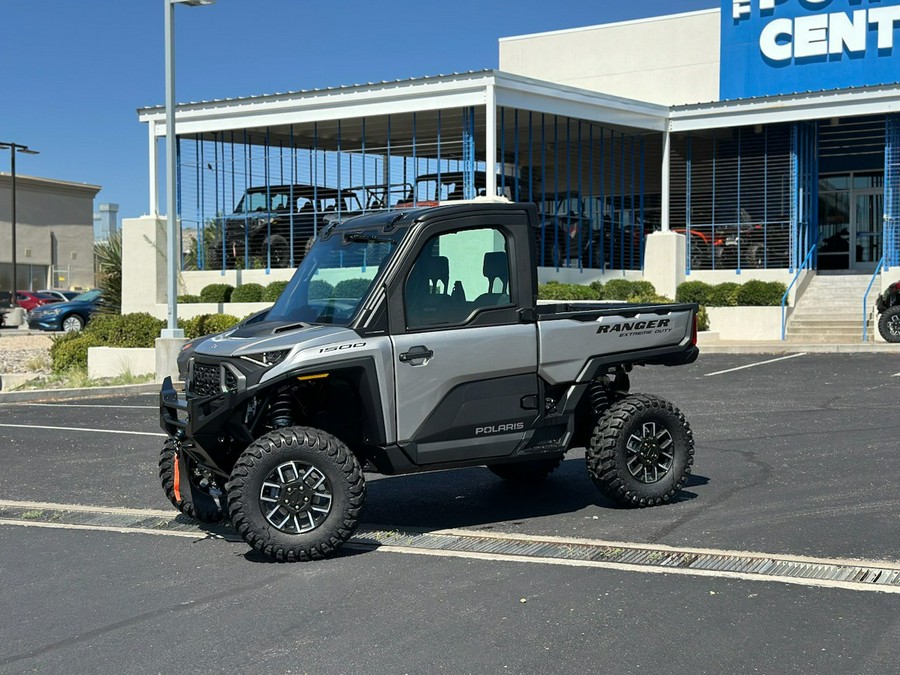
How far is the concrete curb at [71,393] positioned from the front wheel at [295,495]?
39.7ft

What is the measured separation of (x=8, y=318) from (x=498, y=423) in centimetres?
4158

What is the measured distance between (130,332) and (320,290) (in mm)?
14612

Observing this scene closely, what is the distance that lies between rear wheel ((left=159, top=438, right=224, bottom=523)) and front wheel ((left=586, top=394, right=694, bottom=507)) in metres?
2.70

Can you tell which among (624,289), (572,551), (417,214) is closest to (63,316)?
(624,289)

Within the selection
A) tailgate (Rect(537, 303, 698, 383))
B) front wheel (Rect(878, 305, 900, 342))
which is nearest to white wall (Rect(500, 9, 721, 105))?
front wheel (Rect(878, 305, 900, 342))

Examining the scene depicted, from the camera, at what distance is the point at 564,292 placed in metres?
25.8

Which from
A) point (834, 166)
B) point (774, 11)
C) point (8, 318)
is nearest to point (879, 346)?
point (834, 166)

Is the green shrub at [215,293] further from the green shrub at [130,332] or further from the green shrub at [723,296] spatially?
the green shrub at [723,296]

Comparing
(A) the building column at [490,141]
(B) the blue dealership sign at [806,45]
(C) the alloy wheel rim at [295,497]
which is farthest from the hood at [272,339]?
(B) the blue dealership sign at [806,45]

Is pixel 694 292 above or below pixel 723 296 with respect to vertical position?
above

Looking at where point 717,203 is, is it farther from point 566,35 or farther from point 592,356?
point 592,356

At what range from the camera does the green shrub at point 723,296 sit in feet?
88.3

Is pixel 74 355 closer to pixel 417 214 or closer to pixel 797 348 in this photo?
pixel 797 348

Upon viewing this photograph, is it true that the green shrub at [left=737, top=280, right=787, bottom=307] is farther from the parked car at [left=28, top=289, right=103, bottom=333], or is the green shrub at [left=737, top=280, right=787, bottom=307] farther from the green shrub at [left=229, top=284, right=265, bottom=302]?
the parked car at [left=28, top=289, right=103, bottom=333]
